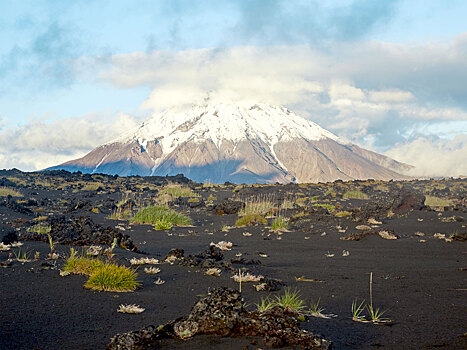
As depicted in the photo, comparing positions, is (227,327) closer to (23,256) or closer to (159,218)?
(23,256)

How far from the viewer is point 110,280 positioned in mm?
6031

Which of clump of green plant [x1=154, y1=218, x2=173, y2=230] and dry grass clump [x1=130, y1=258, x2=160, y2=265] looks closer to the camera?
dry grass clump [x1=130, y1=258, x2=160, y2=265]

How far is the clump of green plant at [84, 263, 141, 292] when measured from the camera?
19.5ft

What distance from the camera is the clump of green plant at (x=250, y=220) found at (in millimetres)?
16705

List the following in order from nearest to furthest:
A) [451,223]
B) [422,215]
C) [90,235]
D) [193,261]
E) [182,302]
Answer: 1. [182,302]
2. [193,261]
3. [90,235]
4. [451,223]
5. [422,215]

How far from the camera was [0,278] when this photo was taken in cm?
606

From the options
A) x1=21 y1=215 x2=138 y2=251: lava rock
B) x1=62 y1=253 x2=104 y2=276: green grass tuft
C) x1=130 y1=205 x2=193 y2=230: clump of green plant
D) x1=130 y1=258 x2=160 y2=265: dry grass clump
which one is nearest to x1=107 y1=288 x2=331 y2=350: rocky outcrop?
x1=62 y1=253 x2=104 y2=276: green grass tuft

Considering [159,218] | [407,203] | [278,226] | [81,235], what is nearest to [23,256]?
[81,235]

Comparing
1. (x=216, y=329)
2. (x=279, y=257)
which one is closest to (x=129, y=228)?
(x=279, y=257)

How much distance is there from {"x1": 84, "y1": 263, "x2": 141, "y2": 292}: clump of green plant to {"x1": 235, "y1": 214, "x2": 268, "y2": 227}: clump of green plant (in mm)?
10523

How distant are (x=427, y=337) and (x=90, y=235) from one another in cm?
749

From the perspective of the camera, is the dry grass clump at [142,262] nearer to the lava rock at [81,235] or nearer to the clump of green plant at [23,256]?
the clump of green plant at [23,256]

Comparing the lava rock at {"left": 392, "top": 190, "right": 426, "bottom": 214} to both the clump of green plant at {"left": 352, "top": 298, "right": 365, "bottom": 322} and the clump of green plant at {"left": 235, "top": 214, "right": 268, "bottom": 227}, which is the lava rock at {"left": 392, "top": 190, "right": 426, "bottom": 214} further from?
the clump of green plant at {"left": 352, "top": 298, "right": 365, "bottom": 322}

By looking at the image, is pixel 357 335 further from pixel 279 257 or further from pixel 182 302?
pixel 279 257
